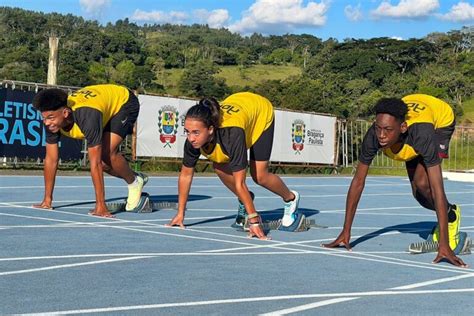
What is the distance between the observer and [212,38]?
159m

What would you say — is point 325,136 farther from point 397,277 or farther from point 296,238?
point 397,277

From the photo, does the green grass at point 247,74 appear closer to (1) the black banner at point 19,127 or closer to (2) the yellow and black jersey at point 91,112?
(1) the black banner at point 19,127

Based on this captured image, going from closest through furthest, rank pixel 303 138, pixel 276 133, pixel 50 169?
pixel 50 169
pixel 276 133
pixel 303 138

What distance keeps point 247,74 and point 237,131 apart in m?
88.6

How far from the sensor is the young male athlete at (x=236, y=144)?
8.79 m

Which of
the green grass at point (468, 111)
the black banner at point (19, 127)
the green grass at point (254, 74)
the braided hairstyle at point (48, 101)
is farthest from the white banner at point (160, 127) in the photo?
the green grass at point (254, 74)

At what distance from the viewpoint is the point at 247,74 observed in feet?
318

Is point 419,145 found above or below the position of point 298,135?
below

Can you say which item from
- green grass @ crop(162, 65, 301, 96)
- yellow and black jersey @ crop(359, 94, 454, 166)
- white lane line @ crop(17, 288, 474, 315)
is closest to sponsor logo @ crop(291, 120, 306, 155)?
yellow and black jersey @ crop(359, 94, 454, 166)

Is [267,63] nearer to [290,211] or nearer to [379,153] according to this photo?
[379,153]

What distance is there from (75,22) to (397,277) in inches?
4216

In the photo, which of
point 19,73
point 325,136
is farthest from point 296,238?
point 19,73

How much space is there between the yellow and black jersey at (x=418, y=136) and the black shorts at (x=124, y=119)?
3.84 m

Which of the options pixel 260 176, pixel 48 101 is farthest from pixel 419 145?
pixel 48 101
